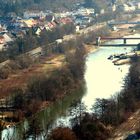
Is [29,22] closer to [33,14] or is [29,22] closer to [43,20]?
[43,20]

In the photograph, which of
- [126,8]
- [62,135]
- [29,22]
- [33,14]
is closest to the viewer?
[62,135]

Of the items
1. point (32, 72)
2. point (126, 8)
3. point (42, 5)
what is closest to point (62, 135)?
point (32, 72)

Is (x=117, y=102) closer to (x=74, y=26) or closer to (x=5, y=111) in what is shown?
(x=5, y=111)

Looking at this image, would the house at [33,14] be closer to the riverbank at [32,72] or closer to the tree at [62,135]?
the riverbank at [32,72]

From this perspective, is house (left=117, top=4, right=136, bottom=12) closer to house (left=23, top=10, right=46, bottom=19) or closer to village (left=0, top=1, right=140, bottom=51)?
village (left=0, top=1, right=140, bottom=51)

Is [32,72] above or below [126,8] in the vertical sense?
above

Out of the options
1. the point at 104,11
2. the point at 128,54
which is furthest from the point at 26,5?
the point at 128,54

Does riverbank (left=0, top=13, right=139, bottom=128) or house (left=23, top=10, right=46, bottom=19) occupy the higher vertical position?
riverbank (left=0, top=13, right=139, bottom=128)

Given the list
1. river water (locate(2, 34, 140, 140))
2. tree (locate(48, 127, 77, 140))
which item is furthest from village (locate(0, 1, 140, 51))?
tree (locate(48, 127, 77, 140))
